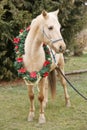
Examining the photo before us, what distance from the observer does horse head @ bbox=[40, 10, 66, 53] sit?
4.43 m

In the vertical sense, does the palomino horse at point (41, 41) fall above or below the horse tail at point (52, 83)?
above

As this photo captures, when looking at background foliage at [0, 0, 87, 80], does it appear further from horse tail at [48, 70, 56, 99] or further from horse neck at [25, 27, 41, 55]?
horse neck at [25, 27, 41, 55]

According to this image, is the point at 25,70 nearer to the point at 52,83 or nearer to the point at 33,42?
the point at 33,42

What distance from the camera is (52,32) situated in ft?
14.8

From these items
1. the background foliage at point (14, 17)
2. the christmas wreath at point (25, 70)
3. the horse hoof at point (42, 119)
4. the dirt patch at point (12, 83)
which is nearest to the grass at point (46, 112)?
the horse hoof at point (42, 119)

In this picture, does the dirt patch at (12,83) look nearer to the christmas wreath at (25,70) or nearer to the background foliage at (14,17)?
the background foliage at (14,17)

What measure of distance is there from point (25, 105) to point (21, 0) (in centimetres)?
338

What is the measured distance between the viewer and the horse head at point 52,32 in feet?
14.5

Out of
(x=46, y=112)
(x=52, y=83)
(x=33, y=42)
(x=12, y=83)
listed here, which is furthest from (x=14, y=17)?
(x=33, y=42)

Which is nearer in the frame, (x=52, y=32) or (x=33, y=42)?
(x=52, y=32)

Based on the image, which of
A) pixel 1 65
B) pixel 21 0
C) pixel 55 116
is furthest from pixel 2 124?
pixel 21 0

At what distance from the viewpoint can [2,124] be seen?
16.9 feet

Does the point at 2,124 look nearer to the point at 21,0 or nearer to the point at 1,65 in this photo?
the point at 1,65

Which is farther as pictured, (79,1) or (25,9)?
(79,1)
